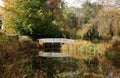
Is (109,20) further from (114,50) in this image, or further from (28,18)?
(28,18)

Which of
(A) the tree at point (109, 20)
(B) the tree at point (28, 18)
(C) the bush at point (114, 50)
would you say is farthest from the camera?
(B) the tree at point (28, 18)

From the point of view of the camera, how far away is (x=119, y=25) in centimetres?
2302

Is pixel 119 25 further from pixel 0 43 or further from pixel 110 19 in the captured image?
pixel 0 43

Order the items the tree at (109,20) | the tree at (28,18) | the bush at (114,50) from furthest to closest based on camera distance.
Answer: the tree at (28,18) < the tree at (109,20) < the bush at (114,50)

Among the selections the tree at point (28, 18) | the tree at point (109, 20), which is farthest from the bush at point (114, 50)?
the tree at point (28, 18)

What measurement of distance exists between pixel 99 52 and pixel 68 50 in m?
4.27

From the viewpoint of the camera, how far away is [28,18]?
104ft

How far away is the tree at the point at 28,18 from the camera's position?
31469 millimetres

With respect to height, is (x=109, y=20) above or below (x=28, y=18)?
above

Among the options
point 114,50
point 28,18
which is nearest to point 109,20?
point 114,50

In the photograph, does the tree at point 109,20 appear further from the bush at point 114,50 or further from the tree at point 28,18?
the tree at point 28,18

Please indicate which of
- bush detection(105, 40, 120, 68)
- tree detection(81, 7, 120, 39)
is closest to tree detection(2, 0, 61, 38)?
tree detection(81, 7, 120, 39)

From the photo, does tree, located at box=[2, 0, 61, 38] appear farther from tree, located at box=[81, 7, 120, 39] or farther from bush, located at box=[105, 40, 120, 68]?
bush, located at box=[105, 40, 120, 68]

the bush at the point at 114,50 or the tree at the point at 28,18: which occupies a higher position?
the tree at the point at 28,18
